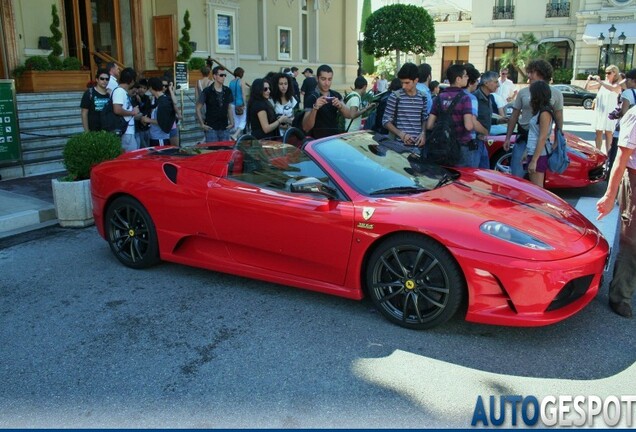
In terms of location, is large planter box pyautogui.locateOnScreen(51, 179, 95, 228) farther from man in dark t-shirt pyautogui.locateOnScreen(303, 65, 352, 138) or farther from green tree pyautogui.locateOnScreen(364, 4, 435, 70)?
green tree pyautogui.locateOnScreen(364, 4, 435, 70)

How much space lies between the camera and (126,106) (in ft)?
23.9

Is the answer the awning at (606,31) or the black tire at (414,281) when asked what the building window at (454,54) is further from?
the black tire at (414,281)

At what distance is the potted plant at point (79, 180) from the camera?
252 inches

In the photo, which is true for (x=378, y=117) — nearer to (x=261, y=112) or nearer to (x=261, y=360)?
(x=261, y=112)

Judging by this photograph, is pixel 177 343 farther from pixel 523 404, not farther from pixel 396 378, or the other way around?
Result: pixel 523 404

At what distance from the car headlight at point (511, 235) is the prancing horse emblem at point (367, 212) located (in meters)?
0.72

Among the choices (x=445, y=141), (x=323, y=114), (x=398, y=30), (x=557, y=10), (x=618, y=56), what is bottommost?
(x=445, y=141)

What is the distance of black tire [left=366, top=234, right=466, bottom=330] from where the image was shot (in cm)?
350

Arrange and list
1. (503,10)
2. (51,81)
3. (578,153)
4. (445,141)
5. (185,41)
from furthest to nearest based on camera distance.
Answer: (503,10)
(185,41)
(51,81)
(578,153)
(445,141)

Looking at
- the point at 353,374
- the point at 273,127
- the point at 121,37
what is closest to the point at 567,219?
the point at 353,374

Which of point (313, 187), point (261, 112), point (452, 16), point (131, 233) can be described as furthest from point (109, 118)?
point (452, 16)

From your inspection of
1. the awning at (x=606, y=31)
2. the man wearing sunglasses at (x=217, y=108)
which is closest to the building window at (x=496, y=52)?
the awning at (x=606, y=31)

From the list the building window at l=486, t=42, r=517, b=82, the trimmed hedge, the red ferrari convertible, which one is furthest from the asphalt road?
the building window at l=486, t=42, r=517, b=82

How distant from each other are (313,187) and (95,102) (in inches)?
184
